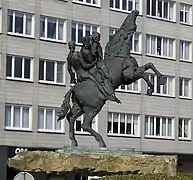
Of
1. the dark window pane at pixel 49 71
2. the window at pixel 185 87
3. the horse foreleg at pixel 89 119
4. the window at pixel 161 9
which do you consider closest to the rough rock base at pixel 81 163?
the horse foreleg at pixel 89 119

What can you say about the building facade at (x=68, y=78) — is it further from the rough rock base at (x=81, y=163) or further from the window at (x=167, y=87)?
the rough rock base at (x=81, y=163)

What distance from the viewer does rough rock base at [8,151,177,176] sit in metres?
17.7

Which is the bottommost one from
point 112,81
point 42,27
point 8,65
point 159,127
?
point 159,127

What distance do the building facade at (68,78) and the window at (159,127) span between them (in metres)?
0.07

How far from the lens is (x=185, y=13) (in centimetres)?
5519

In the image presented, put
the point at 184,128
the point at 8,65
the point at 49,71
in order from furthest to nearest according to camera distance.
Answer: the point at 184,128 < the point at 49,71 < the point at 8,65

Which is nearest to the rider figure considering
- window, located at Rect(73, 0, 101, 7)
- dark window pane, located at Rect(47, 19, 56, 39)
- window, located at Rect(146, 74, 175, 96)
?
dark window pane, located at Rect(47, 19, 56, 39)

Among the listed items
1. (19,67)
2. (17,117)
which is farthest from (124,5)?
(17,117)

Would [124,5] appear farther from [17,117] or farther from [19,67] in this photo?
[17,117]

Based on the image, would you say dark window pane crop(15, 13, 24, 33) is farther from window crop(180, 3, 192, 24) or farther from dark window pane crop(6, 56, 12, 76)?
window crop(180, 3, 192, 24)

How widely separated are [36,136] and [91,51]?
82.7 feet

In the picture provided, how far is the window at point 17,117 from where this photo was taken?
4281 cm

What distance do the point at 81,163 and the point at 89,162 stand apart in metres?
0.20

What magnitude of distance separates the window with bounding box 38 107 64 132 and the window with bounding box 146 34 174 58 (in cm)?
1009
